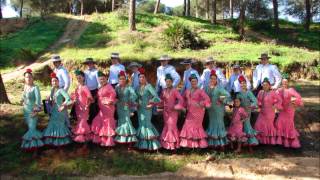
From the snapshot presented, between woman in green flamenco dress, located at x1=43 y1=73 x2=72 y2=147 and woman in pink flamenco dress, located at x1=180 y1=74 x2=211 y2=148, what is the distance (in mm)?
2490

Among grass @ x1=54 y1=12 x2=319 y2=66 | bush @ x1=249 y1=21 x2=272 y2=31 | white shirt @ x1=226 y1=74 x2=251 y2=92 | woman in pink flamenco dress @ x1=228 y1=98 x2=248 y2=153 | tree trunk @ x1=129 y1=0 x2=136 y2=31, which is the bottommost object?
woman in pink flamenco dress @ x1=228 y1=98 x2=248 y2=153

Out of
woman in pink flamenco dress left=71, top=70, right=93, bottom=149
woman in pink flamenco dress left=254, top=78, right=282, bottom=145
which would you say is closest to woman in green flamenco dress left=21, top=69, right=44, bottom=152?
woman in pink flamenco dress left=71, top=70, right=93, bottom=149

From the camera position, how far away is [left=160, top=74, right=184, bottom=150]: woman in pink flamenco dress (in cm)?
948

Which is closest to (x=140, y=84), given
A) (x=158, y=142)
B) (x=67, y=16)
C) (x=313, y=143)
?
(x=158, y=142)

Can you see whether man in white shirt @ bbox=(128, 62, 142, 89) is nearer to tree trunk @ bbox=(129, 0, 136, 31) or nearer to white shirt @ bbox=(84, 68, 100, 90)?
white shirt @ bbox=(84, 68, 100, 90)

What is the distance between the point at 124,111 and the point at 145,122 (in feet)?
1.67

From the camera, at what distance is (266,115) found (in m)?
10.1

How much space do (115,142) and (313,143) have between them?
16.4 feet

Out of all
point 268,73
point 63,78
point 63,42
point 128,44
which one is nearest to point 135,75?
point 63,78

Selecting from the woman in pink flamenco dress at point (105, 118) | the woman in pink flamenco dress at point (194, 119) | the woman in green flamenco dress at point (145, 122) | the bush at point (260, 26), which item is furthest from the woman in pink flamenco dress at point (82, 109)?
the bush at point (260, 26)

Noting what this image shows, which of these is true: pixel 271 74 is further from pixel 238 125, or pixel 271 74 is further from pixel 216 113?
pixel 216 113

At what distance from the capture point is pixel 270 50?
67.0ft

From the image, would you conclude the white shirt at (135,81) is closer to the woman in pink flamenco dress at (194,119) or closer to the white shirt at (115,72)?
the white shirt at (115,72)

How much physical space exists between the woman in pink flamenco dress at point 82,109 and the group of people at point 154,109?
0.02 m
